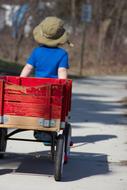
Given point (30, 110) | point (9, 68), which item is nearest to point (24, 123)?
point (30, 110)

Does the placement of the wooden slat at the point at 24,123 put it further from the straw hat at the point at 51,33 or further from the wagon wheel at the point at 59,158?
the straw hat at the point at 51,33

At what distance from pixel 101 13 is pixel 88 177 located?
36.9 m

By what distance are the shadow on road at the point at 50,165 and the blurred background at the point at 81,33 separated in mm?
19520

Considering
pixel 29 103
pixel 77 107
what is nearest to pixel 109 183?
pixel 29 103

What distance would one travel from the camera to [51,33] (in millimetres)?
9391

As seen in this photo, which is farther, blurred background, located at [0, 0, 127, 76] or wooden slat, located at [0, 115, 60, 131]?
blurred background, located at [0, 0, 127, 76]

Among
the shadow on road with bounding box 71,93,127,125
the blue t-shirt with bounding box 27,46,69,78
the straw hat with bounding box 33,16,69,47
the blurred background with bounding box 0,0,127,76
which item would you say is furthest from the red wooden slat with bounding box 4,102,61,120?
the blurred background with bounding box 0,0,127,76

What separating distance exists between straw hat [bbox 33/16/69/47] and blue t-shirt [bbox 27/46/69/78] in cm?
11

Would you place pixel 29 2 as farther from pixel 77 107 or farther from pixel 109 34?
pixel 77 107

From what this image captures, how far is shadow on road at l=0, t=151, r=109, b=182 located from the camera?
9.34 meters

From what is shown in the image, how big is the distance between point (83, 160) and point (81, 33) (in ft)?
97.2

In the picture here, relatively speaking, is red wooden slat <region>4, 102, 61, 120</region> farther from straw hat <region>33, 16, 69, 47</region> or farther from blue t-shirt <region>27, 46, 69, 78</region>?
straw hat <region>33, 16, 69, 47</region>

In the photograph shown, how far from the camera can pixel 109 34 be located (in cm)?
4419

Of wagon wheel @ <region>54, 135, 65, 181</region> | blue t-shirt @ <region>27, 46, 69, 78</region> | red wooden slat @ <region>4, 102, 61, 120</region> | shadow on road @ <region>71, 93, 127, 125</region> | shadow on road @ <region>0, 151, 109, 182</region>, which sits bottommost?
shadow on road @ <region>0, 151, 109, 182</region>
